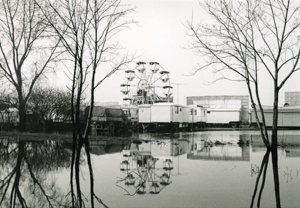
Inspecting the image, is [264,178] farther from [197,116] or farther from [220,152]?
[197,116]

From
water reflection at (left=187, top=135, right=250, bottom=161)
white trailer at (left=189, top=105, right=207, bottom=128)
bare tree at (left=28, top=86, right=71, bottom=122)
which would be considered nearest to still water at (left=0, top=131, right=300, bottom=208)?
water reflection at (left=187, top=135, right=250, bottom=161)

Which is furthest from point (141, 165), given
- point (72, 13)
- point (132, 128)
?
point (132, 128)

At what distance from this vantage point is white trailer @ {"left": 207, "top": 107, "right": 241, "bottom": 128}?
46688 mm

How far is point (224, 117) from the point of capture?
47250 millimetres

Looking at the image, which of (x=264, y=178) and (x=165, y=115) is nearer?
(x=264, y=178)

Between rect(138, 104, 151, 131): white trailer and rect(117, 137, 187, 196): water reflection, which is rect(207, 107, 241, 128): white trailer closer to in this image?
rect(138, 104, 151, 131): white trailer

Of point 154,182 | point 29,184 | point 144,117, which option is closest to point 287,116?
point 144,117

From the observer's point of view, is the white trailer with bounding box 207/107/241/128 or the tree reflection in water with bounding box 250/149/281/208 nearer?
the tree reflection in water with bounding box 250/149/281/208

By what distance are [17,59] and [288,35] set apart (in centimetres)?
1847

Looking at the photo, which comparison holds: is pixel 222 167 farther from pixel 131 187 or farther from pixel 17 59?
pixel 17 59

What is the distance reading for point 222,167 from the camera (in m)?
8.23

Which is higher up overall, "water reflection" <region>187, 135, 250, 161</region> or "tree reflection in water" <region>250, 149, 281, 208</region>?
"water reflection" <region>187, 135, 250, 161</region>

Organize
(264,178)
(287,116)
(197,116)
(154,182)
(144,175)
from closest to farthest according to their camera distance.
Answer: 1. (154,182)
2. (264,178)
3. (144,175)
4. (287,116)
5. (197,116)

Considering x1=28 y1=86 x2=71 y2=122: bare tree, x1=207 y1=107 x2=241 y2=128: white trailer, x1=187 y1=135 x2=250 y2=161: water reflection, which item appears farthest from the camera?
x1=207 y1=107 x2=241 y2=128: white trailer
